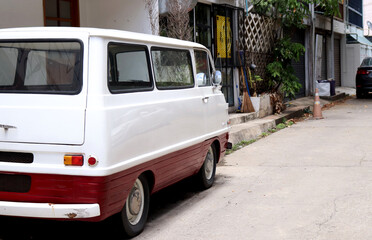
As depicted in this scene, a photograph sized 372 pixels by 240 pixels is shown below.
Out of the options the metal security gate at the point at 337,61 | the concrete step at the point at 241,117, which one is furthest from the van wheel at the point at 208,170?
the metal security gate at the point at 337,61

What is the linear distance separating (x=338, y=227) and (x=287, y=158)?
13.6 feet

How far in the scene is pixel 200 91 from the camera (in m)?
6.68

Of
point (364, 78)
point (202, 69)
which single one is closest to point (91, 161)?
point (202, 69)

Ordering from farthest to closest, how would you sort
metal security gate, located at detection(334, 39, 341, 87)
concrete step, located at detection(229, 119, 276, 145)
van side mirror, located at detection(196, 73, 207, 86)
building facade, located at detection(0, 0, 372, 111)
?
metal security gate, located at detection(334, 39, 341, 87) < concrete step, located at detection(229, 119, 276, 145) < building facade, located at detection(0, 0, 372, 111) < van side mirror, located at detection(196, 73, 207, 86)

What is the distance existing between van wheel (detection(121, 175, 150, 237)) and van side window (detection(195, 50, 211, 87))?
1.92 metres

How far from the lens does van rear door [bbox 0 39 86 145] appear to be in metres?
4.39

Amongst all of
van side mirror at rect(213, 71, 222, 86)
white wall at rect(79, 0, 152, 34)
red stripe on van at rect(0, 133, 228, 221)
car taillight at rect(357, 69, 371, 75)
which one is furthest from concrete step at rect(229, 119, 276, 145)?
car taillight at rect(357, 69, 371, 75)

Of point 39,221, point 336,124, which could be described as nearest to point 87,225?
point 39,221

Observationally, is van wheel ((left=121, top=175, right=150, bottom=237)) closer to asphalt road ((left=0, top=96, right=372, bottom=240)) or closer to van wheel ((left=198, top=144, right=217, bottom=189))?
asphalt road ((left=0, top=96, right=372, bottom=240))

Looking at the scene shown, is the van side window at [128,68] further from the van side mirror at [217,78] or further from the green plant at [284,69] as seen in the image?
the green plant at [284,69]

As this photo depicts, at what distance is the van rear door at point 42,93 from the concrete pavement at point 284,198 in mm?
1447

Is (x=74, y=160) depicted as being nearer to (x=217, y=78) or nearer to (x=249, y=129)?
(x=217, y=78)

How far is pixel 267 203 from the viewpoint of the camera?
6.24m

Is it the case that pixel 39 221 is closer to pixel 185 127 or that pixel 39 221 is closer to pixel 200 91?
pixel 185 127
